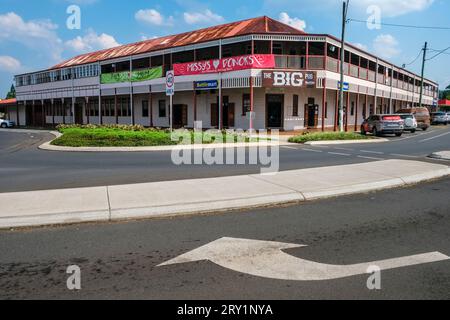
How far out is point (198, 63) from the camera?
104 ft

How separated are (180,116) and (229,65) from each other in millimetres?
9379

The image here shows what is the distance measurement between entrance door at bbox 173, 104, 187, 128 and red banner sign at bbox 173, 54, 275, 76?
4180mm

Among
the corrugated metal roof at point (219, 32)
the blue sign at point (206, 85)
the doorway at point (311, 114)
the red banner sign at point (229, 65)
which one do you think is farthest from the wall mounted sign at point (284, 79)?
A: the blue sign at point (206, 85)

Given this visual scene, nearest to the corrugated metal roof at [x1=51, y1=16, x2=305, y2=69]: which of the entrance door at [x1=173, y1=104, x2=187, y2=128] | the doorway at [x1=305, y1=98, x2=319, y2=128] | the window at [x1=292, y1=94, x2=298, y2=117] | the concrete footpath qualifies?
the window at [x1=292, y1=94, x2=298, y2=117]

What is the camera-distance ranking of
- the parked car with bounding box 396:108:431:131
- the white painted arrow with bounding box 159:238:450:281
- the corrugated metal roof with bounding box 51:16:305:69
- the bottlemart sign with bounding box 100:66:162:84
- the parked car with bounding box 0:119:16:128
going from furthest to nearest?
the parked car with bounding box 0:119:16:128 < the parked car with bounding box 396:108:431:131 < the bottlemart sign with bounding box 100:66:162:84 < the corrugated metal roof with bounding box 51:16:305:69 < the white painted arrow with bounding box 159:238:450:281

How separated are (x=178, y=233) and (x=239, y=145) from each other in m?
15.0

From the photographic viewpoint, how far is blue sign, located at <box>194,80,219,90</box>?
101ft

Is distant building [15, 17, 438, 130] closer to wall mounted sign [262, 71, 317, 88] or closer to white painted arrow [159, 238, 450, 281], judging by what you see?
wall mounted sign [262, 71, 317, 88]

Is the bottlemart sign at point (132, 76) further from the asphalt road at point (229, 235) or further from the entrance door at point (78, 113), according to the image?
the asphalt road at point (229, 235)

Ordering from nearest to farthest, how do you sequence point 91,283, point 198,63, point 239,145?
1. point 91,283
2. point 239,145
3. point 198,63

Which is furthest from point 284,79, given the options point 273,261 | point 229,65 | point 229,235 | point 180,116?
point 273,261

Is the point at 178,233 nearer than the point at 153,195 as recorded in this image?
Yes

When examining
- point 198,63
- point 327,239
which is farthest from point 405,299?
point 198,63
